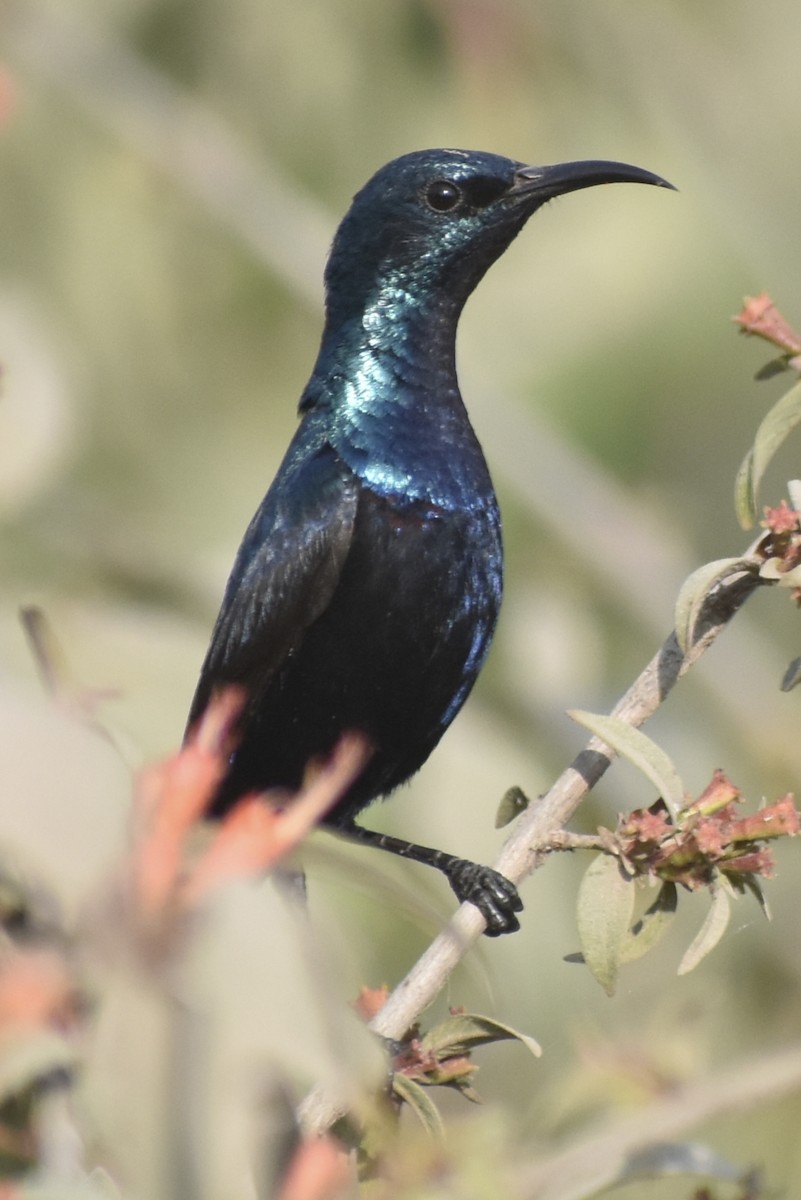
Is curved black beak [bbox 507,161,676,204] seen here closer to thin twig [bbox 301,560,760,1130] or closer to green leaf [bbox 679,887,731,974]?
thin twig [bbox 301,560,760,1130]

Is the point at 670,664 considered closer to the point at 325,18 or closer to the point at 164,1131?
the point at 164,1131

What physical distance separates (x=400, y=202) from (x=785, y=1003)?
2.16 metres

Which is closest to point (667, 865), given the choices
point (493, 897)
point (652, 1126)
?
point (652, 1126)

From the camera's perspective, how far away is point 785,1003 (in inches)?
180

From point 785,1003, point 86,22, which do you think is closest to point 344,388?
point 785,1003

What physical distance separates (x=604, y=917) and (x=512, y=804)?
395 mm

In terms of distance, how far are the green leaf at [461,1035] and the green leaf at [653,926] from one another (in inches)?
5.7

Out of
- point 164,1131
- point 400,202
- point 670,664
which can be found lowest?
point 164,1131

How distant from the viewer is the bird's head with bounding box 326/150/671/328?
3.88 m

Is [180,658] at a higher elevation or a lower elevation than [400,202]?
lower

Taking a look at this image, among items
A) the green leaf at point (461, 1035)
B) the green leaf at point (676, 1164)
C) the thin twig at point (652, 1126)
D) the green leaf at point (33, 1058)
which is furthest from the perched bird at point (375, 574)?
the green leaf at point (33, 1058)

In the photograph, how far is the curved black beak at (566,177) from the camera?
3546 millimetres

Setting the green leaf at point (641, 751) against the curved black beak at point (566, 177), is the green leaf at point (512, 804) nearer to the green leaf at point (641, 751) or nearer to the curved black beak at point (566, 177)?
the green leaf at point (641, 751)

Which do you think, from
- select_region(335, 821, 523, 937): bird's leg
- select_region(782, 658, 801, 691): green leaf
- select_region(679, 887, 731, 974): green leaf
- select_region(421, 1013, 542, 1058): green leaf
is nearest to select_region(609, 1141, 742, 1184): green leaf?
select_region(421, 1013, 542, 1058): green leaf
